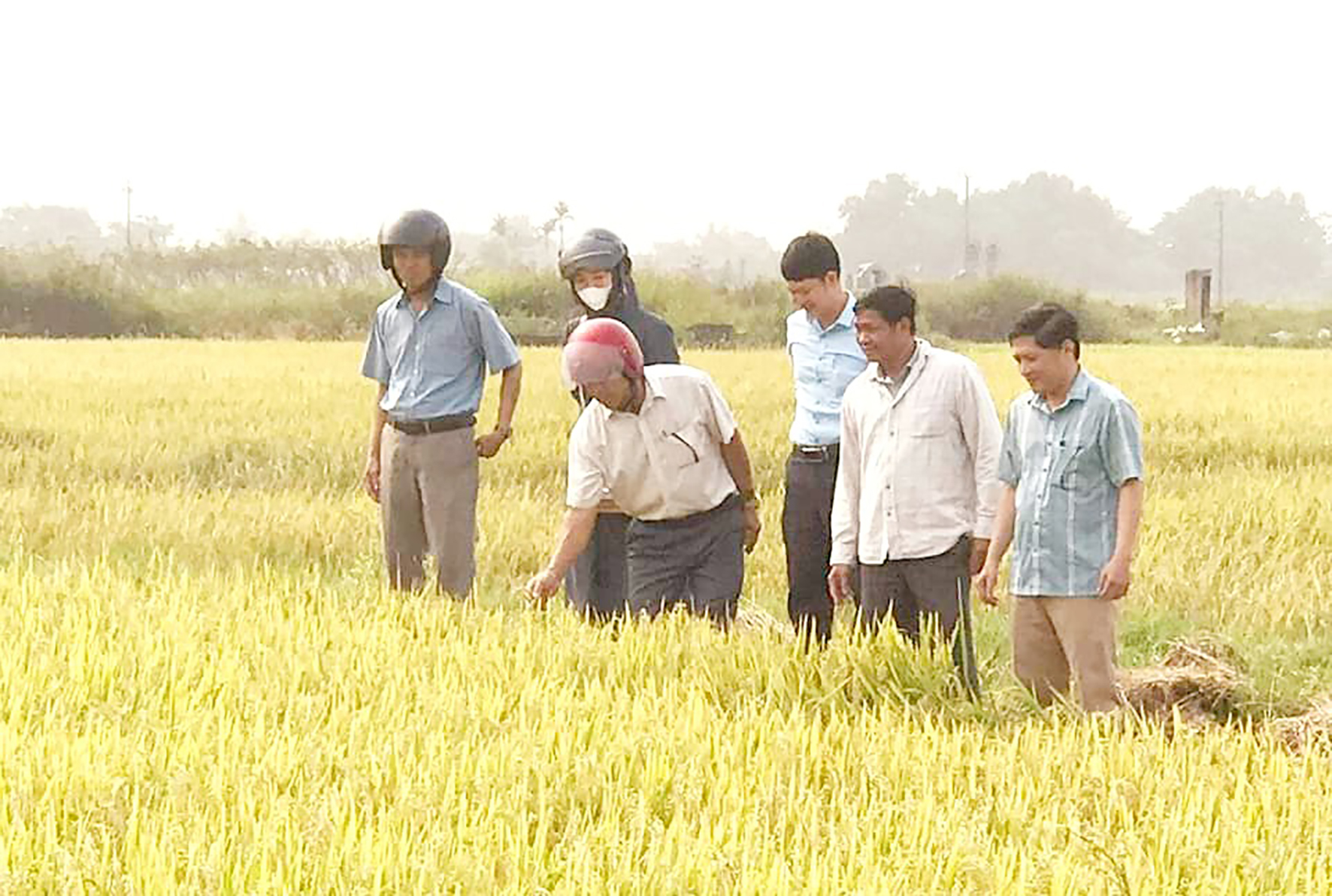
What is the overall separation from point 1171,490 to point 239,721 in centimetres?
725

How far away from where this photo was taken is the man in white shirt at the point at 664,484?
4.57 meters

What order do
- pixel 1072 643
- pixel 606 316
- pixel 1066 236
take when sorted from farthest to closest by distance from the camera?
pixel 1066 236 → pixel 606 316 → pixel 1072 643

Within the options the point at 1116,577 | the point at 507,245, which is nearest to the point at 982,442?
the point at 1116,577

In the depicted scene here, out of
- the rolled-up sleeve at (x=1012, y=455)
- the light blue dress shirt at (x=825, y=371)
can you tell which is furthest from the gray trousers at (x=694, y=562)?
the rolled-up sleeve at (x=1012, y=455)

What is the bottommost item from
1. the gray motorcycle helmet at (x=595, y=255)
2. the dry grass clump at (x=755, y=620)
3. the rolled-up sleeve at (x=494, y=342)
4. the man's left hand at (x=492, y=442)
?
the dry grass clump at (x=755, y=620)

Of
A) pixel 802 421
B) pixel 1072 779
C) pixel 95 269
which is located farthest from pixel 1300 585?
pixel 95 269

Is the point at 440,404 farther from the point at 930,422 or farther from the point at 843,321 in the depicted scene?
the point at 930,422

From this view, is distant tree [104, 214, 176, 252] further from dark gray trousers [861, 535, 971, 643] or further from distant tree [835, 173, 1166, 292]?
dark gray trousers [861, 535, 971, 643]

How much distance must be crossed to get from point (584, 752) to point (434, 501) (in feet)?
8.72

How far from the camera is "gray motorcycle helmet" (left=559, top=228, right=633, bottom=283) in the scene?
501 centimetres

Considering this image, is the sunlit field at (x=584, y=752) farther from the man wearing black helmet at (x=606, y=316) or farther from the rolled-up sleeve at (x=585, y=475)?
the rolled-up sleeve at (x=585, y=475)

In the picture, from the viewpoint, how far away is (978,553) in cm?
461

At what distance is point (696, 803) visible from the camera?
9.64 ft

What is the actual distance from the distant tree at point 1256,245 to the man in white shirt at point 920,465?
10544cm
